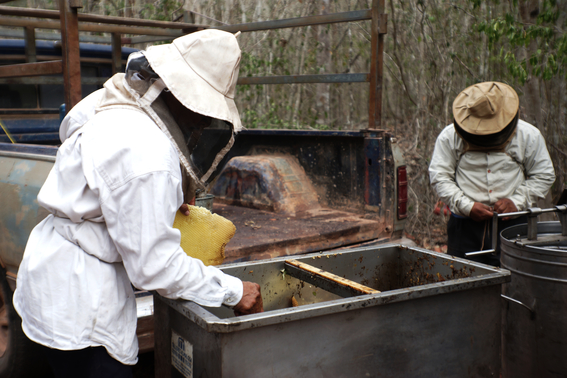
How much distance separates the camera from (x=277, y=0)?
1268 centimetres

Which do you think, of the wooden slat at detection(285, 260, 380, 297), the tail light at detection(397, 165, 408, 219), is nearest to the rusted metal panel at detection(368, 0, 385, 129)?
the tail light at detection(397, 165, 408, 219)

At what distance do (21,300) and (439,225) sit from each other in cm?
638

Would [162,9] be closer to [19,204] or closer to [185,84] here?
[19,204]

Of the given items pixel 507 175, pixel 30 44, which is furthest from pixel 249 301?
pixel 30 44

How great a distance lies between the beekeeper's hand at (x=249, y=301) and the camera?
5.95 feet

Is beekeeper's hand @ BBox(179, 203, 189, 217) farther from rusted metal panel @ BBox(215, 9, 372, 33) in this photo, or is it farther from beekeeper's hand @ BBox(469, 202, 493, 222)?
rusted metal panel @ BBox(215, 9, 372, 33)

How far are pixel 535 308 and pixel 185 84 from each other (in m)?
2.03

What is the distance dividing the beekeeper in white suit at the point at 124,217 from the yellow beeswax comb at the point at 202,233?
0.36 m

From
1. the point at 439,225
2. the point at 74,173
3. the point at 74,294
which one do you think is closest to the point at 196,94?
the point at 74,173

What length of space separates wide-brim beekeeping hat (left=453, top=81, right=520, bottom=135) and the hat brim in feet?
7.84

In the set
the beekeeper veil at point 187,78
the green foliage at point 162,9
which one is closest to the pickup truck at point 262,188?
the beekeeper veil at point 187,78

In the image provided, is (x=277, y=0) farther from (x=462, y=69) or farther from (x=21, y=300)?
(x=21, y=300)

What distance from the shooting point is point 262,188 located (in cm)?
436

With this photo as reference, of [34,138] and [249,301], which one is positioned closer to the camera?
Answer: [249,301]
